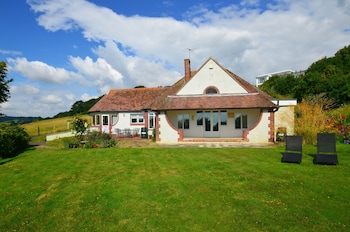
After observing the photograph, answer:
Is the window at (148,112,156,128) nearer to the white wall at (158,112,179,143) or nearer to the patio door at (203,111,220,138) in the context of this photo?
the white wall at (158,112,179,143)

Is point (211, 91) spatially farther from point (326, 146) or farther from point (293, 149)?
point (326, 146)

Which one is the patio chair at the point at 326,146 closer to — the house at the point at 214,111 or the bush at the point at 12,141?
the house at the point at 214,111

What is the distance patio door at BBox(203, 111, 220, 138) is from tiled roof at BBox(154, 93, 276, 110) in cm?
157

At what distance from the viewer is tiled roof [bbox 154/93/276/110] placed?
65.2ft

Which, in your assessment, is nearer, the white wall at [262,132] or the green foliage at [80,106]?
the white wall at [262,132]

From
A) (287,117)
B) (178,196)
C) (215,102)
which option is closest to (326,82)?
(287,117)

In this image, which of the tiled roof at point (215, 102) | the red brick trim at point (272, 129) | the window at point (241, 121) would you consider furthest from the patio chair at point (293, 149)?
the window at point (241, 121)

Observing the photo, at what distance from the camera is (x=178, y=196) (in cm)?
743

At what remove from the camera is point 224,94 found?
21.6 metres

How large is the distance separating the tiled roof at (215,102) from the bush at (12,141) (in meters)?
11.8

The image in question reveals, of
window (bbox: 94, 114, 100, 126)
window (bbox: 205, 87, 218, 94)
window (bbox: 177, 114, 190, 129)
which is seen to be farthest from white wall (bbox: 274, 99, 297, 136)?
window (bbox: 94, 114, 100, 126)

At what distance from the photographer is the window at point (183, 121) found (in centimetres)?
2270

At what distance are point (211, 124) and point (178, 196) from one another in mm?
15368

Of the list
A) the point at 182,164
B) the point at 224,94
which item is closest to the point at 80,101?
the point at 224,94
